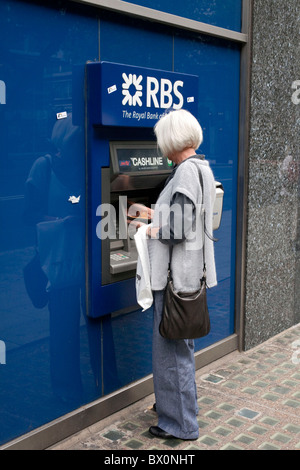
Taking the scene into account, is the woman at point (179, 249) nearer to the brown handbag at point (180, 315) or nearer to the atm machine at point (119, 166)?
the brown handbag at point (180, 315)

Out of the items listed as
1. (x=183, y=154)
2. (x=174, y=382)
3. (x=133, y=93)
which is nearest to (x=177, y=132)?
(x=183, y=154)

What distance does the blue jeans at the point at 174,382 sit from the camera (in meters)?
3.04

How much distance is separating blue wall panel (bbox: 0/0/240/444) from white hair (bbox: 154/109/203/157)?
357 millimetres

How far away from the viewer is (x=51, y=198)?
113 inches

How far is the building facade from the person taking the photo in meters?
2.69

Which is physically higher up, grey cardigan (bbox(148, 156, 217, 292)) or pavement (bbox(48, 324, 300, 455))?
grey cardigan (bbox(148, 156, 217, 292))

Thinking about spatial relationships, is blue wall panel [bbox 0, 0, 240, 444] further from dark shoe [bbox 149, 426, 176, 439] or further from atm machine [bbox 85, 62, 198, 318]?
dark shoe [bbox 149, 426, 176, 439]

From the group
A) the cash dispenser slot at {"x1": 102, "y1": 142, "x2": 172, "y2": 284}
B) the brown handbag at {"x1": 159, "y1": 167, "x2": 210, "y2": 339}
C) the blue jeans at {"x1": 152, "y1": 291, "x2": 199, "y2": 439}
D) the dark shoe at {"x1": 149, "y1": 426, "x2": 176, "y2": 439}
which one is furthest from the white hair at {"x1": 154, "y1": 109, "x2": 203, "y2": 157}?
the dark shoe at {"x1": 149, "y1": 426, "x2": 176, "y2": 439}

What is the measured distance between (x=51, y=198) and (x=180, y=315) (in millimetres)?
891

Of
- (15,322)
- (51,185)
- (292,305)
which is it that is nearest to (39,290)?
(15,322)

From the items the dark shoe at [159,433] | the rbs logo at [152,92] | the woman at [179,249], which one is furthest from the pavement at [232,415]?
the rbs logo at [152,92]

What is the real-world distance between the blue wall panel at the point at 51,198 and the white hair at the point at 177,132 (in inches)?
14.1

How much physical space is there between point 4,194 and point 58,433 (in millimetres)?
1334
